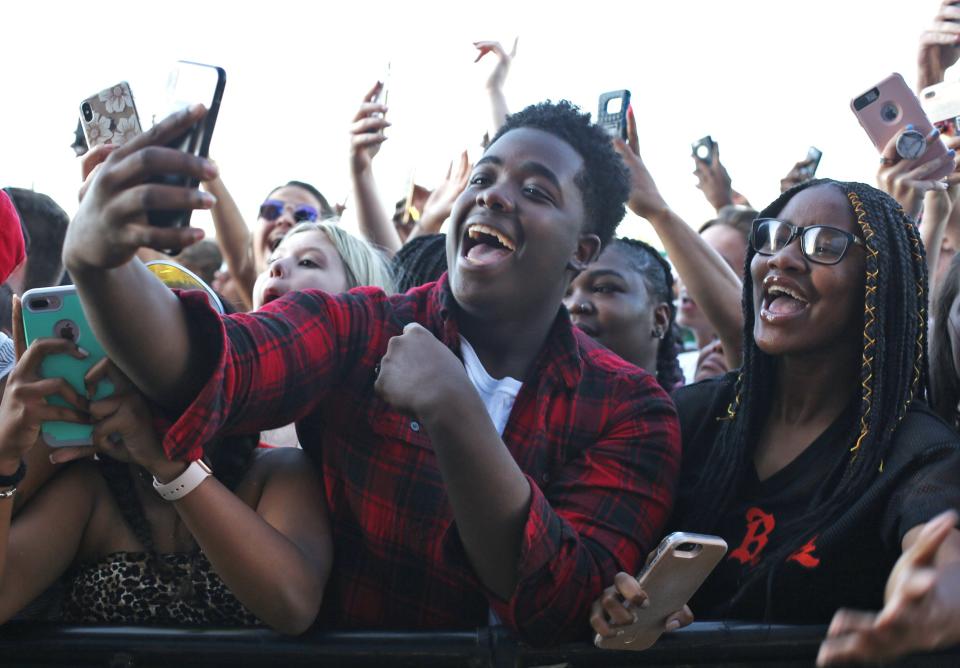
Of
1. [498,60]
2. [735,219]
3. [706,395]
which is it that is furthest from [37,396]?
[735,219]

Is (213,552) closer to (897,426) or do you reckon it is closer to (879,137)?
(897,426)

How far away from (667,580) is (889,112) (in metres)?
2.11

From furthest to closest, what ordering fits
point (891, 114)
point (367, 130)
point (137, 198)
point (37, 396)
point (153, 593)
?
point (367, 130) < point (891, 114) < point (153, 593) < point (37, 396) < point (137, 198)

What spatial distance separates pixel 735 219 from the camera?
4852mm

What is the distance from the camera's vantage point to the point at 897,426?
2486mm

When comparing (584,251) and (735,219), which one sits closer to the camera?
(584,251)

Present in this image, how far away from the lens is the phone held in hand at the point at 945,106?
379cm

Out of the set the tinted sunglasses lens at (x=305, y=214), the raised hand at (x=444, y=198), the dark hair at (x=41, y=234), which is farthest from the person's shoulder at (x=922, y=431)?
the tinted sunglasses lens at (x=305, y=214)

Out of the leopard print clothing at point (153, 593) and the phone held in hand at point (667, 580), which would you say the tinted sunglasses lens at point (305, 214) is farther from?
the phone held in hand at point (667, 580)

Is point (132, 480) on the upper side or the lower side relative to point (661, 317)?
upper

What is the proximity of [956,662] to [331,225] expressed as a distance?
2.34m

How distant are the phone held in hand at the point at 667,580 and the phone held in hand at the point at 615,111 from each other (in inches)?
76.7

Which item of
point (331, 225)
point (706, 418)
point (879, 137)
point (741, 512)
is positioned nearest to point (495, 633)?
point (741, 512)

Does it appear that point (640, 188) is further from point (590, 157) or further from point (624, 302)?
point (590, 157)
